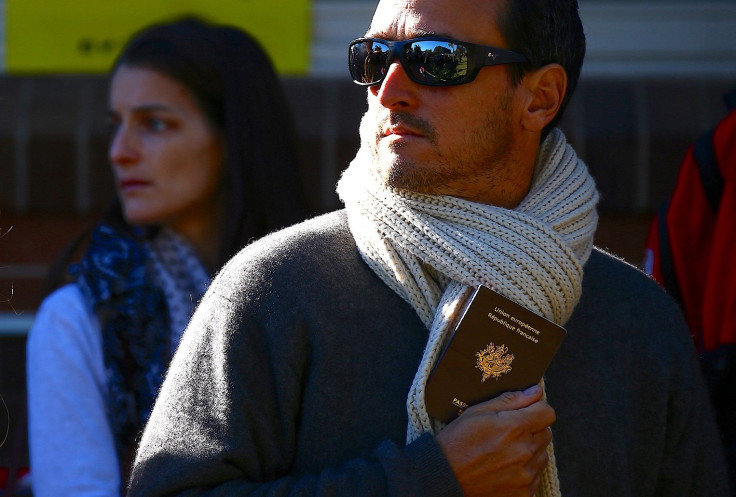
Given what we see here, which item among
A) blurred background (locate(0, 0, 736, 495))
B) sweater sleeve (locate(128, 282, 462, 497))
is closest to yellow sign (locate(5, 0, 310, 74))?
blurred background (locate(0, 0, 736, 495))

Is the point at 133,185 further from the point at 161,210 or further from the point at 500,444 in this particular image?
the point at 500,444

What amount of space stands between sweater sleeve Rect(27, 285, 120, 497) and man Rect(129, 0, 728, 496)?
58 centimetres

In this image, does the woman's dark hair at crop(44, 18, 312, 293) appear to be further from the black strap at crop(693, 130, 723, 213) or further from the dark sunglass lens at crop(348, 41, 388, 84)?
the black strap at crop(693, 130, 723, 213)

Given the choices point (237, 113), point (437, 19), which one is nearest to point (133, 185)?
point (237, 113)

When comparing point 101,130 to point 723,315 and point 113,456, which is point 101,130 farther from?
point 723,315

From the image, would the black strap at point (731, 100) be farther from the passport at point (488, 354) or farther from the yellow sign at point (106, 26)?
the yellow sign at point (106, 26)

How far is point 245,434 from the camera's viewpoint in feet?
5.65

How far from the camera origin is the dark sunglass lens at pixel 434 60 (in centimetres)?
197

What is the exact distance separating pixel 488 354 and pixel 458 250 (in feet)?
0.69

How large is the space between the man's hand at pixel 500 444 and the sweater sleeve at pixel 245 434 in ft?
0.11

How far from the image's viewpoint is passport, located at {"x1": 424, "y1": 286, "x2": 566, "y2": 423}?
1795 mm

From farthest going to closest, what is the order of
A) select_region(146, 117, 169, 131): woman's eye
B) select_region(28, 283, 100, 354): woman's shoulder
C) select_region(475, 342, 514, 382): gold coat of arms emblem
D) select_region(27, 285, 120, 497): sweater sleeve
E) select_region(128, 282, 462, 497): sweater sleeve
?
select_region(146, 117, 169, 131): woman's eye
select_region(28, 283, 100, 354): woman's shoulder
select_region(27, 285, 120, 497): sweater sleeve
select_region(475, 342, 514, 382): gold coat of arms emblem
select_region(128, 282, 462, 497): sweater sleeve

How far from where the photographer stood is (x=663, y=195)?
158 inches

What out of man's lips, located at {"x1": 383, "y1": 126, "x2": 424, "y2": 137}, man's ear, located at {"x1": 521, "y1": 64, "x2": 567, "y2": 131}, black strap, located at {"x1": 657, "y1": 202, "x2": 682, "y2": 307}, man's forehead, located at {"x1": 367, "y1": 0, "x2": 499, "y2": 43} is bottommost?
black strap, located at {"x1": 657, "y1": 202, "x2": 682, "y2": 307}
